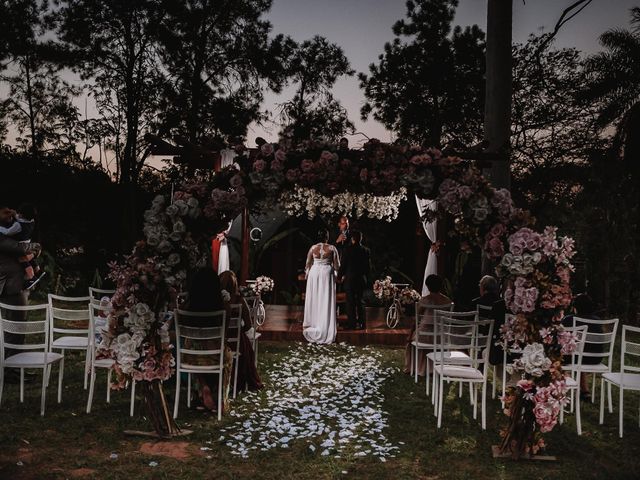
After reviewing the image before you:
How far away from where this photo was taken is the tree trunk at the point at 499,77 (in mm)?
10719

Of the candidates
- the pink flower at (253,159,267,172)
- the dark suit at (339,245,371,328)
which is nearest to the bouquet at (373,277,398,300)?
the dark suit at (339,245,371,328)

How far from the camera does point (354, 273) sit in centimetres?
1184

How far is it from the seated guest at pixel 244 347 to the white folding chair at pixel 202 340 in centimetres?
73

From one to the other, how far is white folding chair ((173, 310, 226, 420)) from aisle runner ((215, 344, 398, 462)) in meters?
0.57

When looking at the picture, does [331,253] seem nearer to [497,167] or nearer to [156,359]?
[497,167]

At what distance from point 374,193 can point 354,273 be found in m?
5.79

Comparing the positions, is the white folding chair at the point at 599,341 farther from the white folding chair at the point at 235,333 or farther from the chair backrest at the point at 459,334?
the white folding chair at the point at 235,333

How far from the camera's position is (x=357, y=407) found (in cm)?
722

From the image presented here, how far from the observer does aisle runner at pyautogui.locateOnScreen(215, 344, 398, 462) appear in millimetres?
5809

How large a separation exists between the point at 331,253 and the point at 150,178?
1139 cm

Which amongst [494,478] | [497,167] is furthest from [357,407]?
[497,167]

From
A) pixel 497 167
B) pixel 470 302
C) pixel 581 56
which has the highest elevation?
pixel 581 56

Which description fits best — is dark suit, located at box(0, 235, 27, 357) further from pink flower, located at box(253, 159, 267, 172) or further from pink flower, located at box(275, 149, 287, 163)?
pink flower, located at box(275, 149, 287, 163)

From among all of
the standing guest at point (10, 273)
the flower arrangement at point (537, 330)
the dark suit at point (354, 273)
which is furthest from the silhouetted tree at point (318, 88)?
the flower arrangement at point (537, 330)
